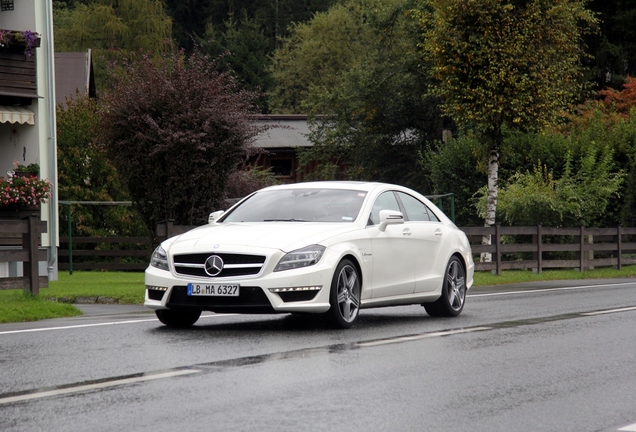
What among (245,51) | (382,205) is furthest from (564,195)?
(245,51)

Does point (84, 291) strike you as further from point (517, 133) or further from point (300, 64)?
point (300, 64)

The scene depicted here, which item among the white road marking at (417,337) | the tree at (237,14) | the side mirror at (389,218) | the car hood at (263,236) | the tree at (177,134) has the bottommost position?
the white road marking at (417,337)

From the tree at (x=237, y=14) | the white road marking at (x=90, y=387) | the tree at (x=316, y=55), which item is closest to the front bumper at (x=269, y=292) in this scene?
the white road marking at (x=90, y=387)

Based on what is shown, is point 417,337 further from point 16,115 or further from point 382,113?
point 382,113

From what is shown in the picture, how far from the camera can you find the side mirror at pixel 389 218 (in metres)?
12.5

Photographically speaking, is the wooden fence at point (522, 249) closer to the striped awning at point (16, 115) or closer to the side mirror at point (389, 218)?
the striped awning at point (16, 115)

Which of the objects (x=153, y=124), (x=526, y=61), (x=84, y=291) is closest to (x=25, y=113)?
(x=153, y=124)

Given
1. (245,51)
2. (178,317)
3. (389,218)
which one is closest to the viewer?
(178,317)

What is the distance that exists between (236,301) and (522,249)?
16.8m

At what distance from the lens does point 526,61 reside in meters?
29.6

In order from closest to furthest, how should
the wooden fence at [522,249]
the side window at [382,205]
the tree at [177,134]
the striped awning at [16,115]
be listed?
the side window at [382,205] < the tree at [177,134] < the striped awning at [16,115] < the wooden fence at [522,249]

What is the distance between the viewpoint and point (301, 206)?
12.7 m

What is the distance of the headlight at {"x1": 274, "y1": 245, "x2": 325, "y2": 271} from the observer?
11.3 m

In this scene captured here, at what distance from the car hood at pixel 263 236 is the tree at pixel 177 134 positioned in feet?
34.7
